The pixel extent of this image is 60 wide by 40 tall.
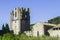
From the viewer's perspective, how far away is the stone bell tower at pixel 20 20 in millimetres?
58906

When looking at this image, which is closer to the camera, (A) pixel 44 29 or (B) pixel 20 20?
(A) pixel 44 29

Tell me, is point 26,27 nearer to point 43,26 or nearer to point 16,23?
point 16,23

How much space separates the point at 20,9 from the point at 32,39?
35421mm

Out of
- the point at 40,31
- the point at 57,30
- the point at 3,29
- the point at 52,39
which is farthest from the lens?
the point at 3,29

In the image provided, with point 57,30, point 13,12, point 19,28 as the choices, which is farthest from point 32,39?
point 13,12

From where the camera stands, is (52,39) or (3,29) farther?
(3,29)

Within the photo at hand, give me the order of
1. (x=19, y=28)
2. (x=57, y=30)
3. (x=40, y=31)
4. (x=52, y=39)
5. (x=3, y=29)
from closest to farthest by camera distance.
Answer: (x=52, y=39)
(x=57, y=30)
(x=40, y=31)
(x=3, y=29)
(x=19, y=28)

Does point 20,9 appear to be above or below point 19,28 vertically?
above

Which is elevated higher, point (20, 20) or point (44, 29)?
point (20, 20)

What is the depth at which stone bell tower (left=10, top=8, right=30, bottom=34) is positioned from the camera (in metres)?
58.9

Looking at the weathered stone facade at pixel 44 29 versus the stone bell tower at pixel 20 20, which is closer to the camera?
the weathered stone facade at pixel 44 29

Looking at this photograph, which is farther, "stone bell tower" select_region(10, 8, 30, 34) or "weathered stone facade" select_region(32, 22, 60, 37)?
"stone bell tower" select_region(10, 8, 30, 34)

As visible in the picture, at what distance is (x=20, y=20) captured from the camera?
2315 inches

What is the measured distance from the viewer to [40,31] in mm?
42281
